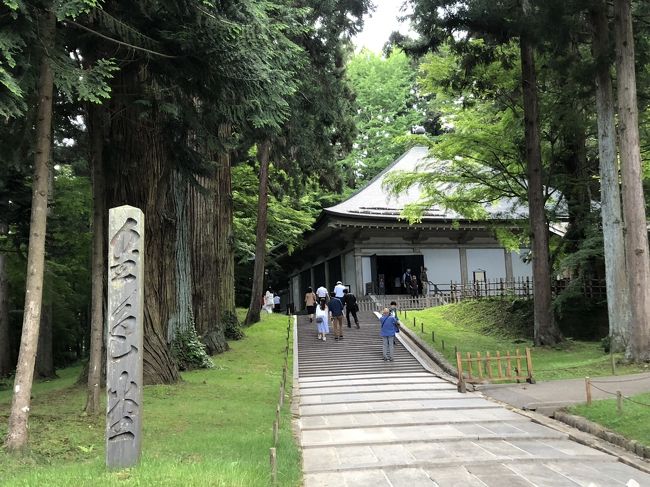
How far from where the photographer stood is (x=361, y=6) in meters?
14.5

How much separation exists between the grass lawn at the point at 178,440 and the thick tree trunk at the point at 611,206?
8648 millimetres

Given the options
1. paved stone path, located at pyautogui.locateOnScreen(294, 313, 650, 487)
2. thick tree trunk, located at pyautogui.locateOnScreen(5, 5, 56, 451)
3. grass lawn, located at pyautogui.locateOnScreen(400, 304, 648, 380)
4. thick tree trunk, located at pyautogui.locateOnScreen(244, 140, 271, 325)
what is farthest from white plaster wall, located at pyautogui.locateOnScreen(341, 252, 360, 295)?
thick tree trunk, located at pyautogui.locateOnScreen(5, 5, 56, 451)

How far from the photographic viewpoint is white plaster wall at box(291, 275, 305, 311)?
40.7 m

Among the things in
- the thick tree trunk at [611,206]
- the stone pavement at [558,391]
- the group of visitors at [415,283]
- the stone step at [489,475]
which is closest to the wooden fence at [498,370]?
the stone pavement at [558,391]

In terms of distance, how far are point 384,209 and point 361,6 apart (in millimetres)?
14382

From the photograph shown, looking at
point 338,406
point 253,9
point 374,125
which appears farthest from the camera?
point 374,125

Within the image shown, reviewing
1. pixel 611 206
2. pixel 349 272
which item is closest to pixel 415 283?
pixel 349 272

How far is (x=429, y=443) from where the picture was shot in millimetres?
7352

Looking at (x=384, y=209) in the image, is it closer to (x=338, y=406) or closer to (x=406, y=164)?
(x=406, y=164)

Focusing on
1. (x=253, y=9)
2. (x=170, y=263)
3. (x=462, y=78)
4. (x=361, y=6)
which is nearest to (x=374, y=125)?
(x=462, y=78)

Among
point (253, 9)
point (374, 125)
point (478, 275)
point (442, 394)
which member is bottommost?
point (442, 394)

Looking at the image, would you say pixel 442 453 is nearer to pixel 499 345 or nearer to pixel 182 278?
pixel 182 278

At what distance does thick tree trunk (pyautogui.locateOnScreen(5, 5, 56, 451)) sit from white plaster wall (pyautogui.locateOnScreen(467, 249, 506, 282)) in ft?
86.1

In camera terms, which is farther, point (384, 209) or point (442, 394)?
point (384, 209)
